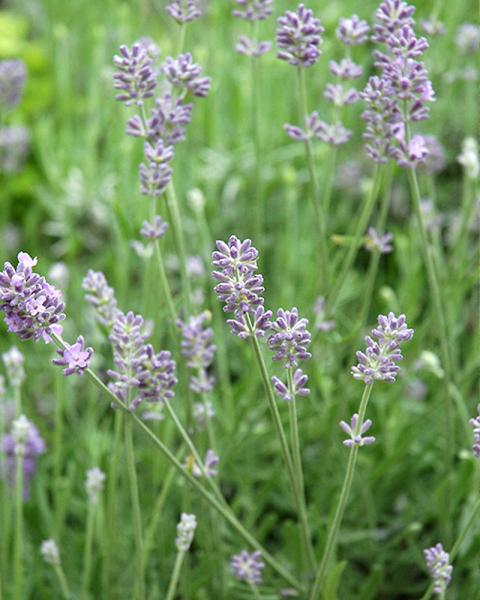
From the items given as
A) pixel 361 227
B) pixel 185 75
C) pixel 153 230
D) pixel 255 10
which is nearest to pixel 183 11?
pixel 185 75

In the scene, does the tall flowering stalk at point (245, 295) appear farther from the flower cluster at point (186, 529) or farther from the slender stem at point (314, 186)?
the slender stem at point (314, 186)

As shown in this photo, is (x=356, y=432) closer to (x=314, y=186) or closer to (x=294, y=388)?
(x=294, y=388)

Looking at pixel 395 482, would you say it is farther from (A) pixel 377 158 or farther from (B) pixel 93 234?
(B) pixel 93 234

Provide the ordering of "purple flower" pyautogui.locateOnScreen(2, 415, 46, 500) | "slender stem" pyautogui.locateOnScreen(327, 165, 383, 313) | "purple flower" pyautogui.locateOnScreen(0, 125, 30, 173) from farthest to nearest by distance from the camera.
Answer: "purple flower" pyautogui.locateOnScreen(0, 125, 30, 173)
"purple flower" pyautogui.locateOnScreen(2, 415, 46, 500)
"slender stem" pyautogui.locateOnScreen(327, 165, 383, 313)

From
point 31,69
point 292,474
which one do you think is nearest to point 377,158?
point 292,474

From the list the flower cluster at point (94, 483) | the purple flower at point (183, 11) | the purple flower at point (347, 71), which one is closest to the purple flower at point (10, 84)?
the purple flower at point (183, 11)

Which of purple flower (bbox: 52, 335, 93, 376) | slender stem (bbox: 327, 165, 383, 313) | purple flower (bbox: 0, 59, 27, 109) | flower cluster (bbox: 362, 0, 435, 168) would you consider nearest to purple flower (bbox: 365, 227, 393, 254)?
slender stem (bbox: 327, 165, 383, 313)

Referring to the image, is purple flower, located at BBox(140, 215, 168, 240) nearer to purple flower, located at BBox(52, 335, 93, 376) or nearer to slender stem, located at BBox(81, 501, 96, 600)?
purple flower, located at BBox(52, 335, 93, 376)

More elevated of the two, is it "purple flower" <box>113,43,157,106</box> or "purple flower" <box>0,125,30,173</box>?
"purple flower" <box>113,43,157,106</box>
